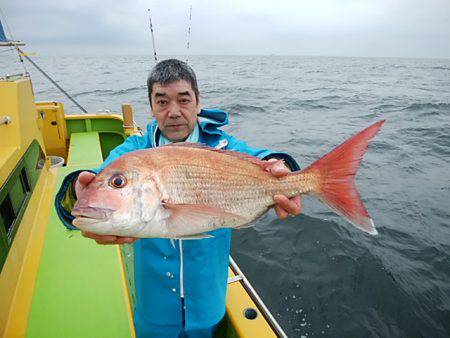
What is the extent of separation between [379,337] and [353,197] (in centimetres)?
339

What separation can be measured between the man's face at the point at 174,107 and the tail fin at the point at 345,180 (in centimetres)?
91

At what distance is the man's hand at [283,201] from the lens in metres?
1.87

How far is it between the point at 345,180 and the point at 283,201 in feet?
1.25

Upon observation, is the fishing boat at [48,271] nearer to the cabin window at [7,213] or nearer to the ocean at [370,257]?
the cabin window at [7,213]

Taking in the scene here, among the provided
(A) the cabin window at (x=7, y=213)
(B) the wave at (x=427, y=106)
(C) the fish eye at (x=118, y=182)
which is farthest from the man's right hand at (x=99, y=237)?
(B) the wave at (x=427, y=106)

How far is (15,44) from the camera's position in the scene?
598 centimetres

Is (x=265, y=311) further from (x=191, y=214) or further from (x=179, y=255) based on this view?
(x=191, y=214)

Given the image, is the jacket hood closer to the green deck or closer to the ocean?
the ocean

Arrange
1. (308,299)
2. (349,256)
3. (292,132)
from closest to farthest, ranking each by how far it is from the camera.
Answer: (308,299) < (349,256) < (292,132)

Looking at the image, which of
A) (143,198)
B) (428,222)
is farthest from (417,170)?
(143,198)

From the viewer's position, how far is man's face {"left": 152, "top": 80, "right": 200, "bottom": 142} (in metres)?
2.12

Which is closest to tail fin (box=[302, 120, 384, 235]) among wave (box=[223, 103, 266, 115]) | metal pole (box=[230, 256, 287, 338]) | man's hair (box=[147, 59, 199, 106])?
man's hair (box=[147, 59, 199, 106])

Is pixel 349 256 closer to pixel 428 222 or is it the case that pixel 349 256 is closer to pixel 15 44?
pixel 428 222

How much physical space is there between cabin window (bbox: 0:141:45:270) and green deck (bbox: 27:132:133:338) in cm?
44
